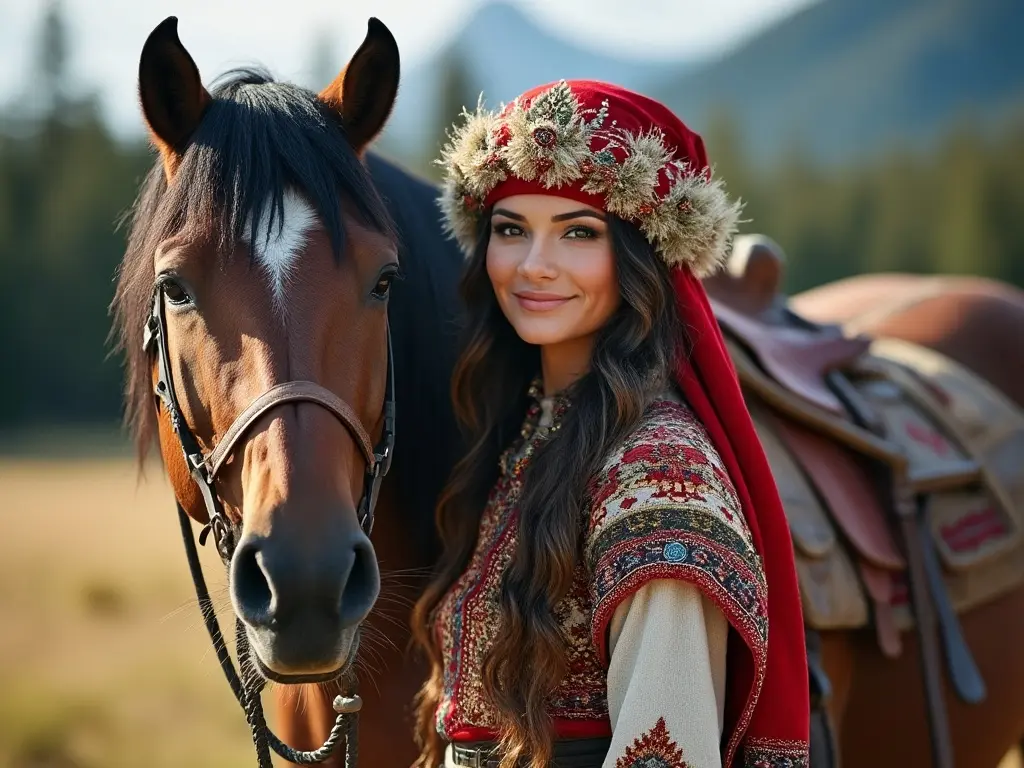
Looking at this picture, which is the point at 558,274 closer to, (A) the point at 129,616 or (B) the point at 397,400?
(B) the point at 397,400

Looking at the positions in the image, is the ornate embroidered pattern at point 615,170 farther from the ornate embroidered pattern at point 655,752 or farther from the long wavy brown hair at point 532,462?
the ornate embroidered pattern at point 655,752

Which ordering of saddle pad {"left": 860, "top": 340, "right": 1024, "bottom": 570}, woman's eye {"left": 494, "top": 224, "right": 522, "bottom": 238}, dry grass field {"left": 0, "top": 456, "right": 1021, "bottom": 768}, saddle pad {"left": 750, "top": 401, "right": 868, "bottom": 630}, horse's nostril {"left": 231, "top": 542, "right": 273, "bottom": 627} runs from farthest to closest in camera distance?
dry grass field {"left": 0, "top": 456, "right": 1021, "bottom": 768} → saddle pad {"left": 860, "top": 340, "right": 1024, "bottom": 570} → saddle pad {"left": 750, "top": 401, "right": 868, "bottom": 630} → woman's eye {"left": 494, "top": 224, "right": 522, "bottom": 238} → horse's nostril {"left": 231, "top": 542, "right": 273, "bottom": 627}

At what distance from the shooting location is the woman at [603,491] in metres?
1.58

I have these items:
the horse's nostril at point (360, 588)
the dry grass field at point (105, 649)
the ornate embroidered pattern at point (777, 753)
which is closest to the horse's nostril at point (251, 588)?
the horse's nostril at point (360, 588)

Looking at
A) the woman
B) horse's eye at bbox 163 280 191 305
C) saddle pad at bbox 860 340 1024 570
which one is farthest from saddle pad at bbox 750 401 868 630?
horse's eye at bbox 163 280 191 305

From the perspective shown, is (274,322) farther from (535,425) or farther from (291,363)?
(535,425)

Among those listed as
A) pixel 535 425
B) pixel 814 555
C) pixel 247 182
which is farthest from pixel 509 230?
pixel 814 555

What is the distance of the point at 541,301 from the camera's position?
6.23 feet

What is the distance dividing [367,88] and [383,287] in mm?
428

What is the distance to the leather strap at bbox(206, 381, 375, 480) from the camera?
1.58m

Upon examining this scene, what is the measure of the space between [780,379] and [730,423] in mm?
877

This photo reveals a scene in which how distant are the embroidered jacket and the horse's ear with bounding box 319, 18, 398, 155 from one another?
0.77m

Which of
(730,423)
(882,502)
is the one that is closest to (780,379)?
(882,502)

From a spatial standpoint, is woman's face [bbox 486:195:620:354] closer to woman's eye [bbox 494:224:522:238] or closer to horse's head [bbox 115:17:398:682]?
woman's eye [bbox 494:224:522:238]
